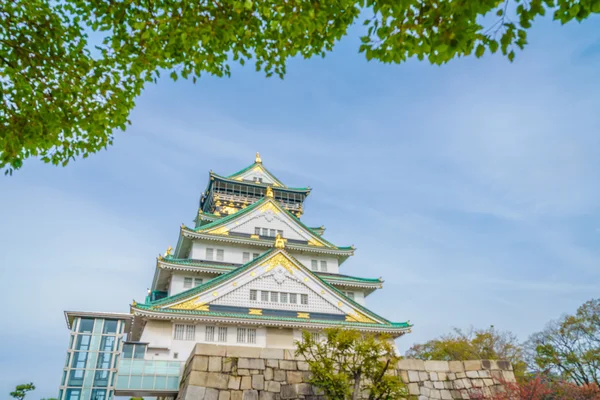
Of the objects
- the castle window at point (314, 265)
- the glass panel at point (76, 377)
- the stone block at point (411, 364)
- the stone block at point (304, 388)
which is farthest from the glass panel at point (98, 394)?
the stone block at point (411, 364)

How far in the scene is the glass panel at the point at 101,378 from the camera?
81.0 ft

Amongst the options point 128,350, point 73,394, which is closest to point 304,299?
point 128,350

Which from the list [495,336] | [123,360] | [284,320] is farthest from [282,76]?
[495,336]

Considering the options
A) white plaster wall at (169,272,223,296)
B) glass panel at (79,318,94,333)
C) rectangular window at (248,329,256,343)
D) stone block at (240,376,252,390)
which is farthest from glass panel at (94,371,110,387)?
stone block at (240,376,252,390)

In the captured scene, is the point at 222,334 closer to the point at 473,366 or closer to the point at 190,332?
the point at 190,332

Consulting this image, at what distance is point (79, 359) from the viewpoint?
2486 centimetres

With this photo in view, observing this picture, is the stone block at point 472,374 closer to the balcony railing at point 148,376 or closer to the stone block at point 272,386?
the stone block at point 272,386

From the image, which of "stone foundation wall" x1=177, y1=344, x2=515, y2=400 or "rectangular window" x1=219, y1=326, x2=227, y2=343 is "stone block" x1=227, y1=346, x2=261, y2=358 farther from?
"rectangular window" x1=219, y1=326, x2=227, y2=343

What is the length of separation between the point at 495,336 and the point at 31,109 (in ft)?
116

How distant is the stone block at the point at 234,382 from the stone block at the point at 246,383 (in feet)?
0.28

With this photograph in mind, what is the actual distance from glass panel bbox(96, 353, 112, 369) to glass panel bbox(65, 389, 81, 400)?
165 cm

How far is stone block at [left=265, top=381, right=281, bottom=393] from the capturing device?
11.3m

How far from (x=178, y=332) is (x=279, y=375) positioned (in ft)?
34.9

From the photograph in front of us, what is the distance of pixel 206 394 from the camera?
35.1 ft
